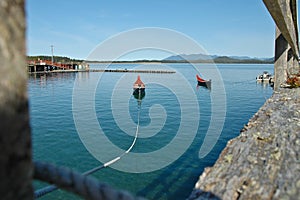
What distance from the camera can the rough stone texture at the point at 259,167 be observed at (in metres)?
1.08

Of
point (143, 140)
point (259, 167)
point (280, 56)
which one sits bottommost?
point (143, 140)

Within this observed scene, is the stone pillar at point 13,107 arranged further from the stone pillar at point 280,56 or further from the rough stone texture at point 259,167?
the stone pillar at point 280,56

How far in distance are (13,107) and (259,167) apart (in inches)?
52.2

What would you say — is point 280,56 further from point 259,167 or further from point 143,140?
point 143,140

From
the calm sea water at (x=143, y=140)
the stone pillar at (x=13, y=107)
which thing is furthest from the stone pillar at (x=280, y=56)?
the stone pillar at (x=13, y=107)

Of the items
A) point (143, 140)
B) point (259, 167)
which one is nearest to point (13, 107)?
point (259, 167)

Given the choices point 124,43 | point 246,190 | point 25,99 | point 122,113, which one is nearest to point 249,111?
point 122,113

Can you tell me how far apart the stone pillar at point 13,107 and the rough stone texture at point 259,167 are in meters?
0.86

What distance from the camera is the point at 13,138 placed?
15.1 inches

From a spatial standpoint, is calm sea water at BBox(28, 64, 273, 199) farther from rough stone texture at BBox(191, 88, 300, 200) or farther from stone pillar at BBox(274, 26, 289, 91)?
stone pillar at BBox(274, 26, 289, 91)

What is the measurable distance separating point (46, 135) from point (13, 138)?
28.7 feet

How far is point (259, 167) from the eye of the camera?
4.40ft

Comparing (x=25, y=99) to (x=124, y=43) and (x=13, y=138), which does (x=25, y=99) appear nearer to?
(x=13, y=138)

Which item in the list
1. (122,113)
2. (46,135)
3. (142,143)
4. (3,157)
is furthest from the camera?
(122,113)
